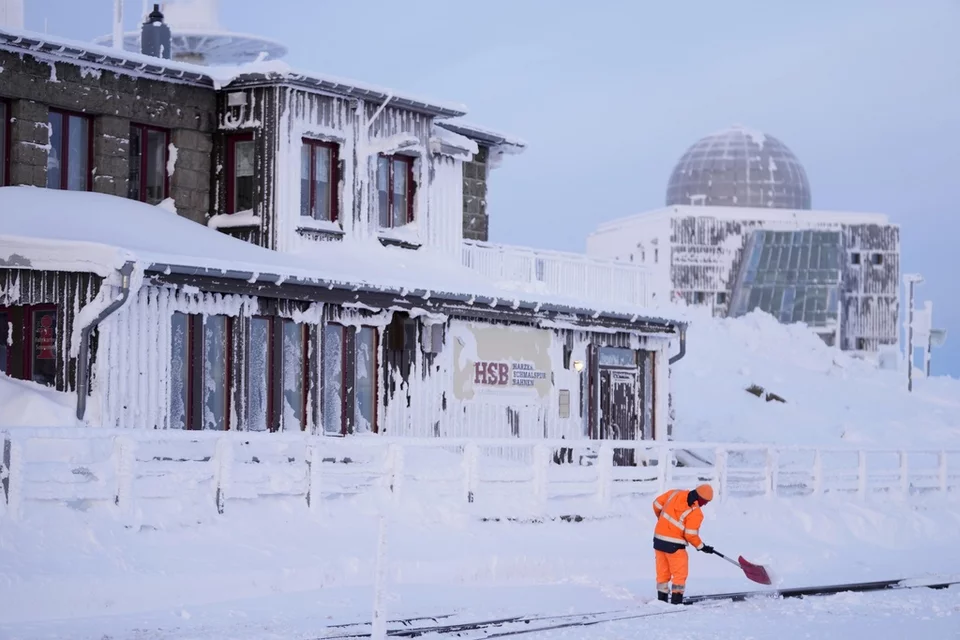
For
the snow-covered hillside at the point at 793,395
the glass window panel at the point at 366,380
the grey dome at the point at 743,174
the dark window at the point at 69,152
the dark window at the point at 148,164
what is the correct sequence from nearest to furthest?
1. the dark window at the point at 69,152
2. the glass window panel at the point at 366,380
3. the dark window at the point at 148,164
4. the snow-covered hillside at the point at 793,395
5. the grey dome at the point at 743,174

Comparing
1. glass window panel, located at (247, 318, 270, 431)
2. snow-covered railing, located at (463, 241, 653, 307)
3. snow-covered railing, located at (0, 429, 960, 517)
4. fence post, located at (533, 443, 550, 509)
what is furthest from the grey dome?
fence post, located at (533, 443, 550, 509)

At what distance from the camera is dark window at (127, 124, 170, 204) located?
25047mm

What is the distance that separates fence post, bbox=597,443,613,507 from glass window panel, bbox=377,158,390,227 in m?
6.82

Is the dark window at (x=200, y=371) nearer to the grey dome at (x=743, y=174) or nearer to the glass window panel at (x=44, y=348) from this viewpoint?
the glass window panel at (x=44, y=348)

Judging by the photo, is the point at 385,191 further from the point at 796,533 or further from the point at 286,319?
the point at 796,533

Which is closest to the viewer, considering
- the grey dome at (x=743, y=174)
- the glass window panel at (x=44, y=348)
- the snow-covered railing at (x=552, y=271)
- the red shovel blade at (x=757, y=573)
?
the red shovel blade at (x=757, y=573)

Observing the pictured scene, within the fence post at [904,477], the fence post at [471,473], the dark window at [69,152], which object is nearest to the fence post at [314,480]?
the fence post at [471,473]

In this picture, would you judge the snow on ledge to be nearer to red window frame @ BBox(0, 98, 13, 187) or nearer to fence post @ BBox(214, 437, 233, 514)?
red window frame @ BBox(0, 98, 13, 187)

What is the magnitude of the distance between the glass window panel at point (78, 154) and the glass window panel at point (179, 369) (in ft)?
12.1

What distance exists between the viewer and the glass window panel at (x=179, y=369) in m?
21.7

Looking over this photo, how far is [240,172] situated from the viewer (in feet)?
84.9

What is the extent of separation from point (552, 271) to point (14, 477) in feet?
53.0

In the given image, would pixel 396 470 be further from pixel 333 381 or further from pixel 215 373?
pixel 333 381

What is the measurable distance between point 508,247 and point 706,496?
1390cm
